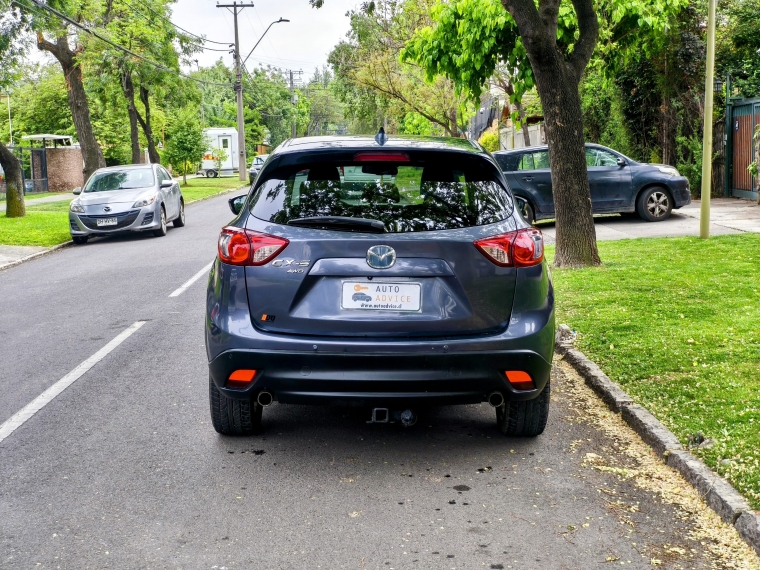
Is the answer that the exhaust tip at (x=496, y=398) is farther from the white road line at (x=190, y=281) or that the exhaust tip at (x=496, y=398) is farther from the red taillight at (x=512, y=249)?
the white road line at (x=190, y=281)

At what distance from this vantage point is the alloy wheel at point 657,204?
1836 cm

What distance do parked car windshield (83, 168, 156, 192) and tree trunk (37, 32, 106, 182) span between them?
10355mm

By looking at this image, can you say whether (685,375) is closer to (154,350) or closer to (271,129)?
(154,350)

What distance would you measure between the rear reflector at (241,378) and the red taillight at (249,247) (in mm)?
565

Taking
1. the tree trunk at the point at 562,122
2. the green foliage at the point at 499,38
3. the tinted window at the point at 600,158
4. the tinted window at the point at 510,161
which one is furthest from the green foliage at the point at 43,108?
the tree trunk at the point at 562,122

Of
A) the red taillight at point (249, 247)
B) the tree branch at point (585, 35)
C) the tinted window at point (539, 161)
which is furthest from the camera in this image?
the tinted window at point (539, 161)

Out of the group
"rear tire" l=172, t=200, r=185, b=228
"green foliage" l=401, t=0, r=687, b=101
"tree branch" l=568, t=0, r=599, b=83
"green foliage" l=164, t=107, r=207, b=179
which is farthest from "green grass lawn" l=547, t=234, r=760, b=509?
"green foliage" l=164, t=107, r=207, b=179

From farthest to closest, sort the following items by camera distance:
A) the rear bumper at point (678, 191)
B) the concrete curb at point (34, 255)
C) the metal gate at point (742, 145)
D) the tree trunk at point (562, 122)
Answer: the metal gate at point (742, 145), the rear bumper at point (678, 191), the concrete curb at point (34, 255), the tree trunk at point (562, 122)

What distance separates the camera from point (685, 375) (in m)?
6.31

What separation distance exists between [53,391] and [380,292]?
10.6ft

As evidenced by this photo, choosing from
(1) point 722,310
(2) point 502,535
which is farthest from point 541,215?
(2) point 502,535

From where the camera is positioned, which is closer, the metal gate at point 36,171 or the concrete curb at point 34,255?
the concrete curb at point 34,255

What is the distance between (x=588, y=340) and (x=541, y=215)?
1136cm

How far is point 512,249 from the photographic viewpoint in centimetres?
475
